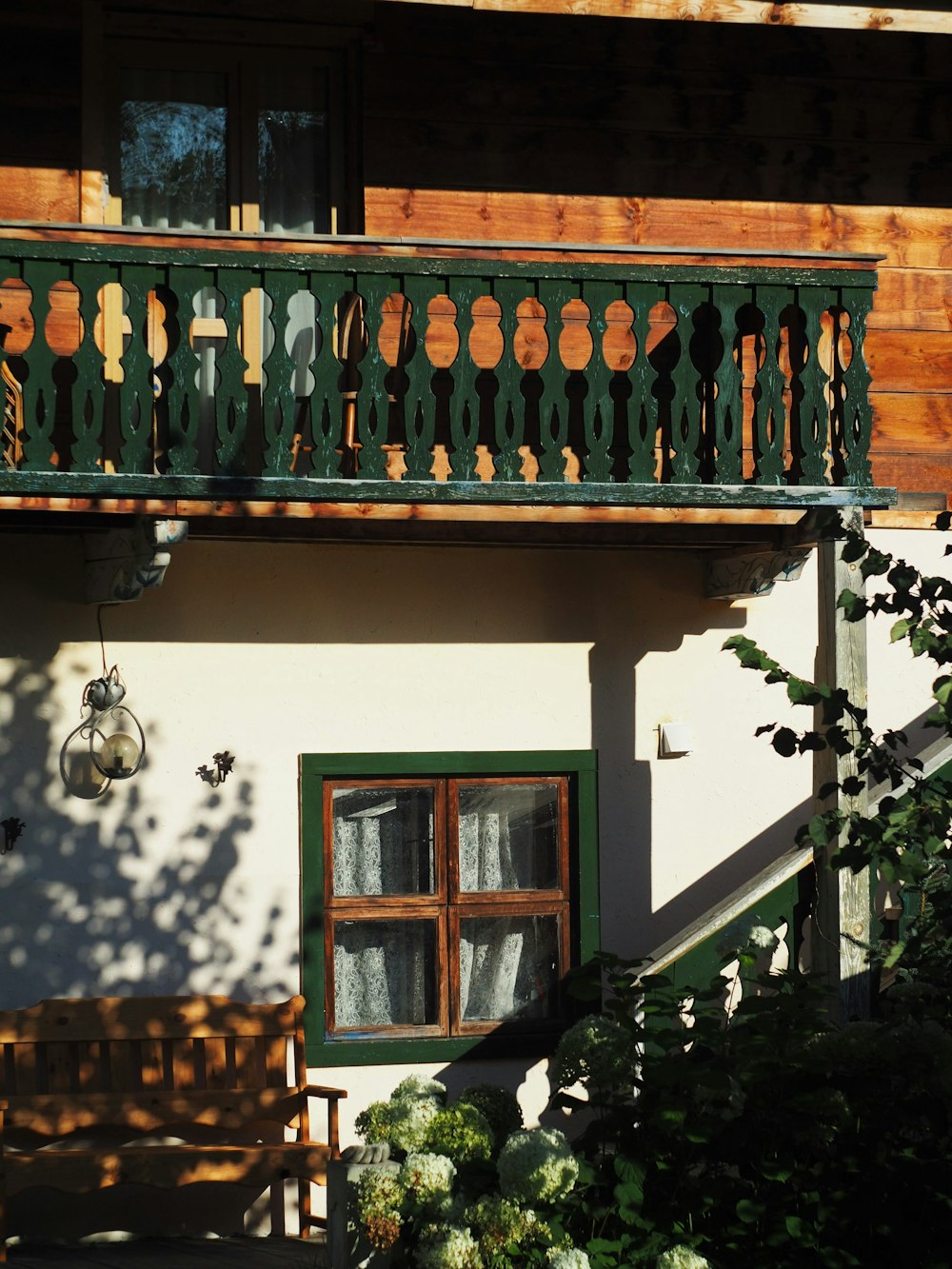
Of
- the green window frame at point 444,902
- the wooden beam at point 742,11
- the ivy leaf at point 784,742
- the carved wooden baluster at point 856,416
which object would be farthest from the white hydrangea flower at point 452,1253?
the wooden beam at point 742,11

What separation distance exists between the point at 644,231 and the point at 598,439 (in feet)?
5.72

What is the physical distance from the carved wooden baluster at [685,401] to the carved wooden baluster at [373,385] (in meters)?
1.34

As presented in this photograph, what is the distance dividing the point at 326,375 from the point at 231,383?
1.39 feet

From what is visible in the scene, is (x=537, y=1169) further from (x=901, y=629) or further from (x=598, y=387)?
(x=598, y=387)

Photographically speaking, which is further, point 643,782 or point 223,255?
point 643,782

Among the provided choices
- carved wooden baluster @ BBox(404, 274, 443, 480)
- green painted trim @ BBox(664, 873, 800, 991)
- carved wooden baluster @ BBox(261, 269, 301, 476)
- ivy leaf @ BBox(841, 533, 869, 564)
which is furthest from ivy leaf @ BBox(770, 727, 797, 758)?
carved wooden baluster @ BBox(261, 269, 301, 476)

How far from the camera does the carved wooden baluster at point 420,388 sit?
27.2 ft

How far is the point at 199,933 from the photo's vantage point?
8.88m

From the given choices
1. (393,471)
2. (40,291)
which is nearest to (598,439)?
(393,471)

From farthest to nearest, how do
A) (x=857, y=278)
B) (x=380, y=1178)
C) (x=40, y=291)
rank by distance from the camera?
1. (x=857, y=278)
2. (x=40, y=291)
3. (x=380, y=1178)

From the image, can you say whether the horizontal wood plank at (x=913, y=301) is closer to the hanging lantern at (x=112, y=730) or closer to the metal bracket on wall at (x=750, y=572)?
the metal bracket on wall at (x=750, y=572)

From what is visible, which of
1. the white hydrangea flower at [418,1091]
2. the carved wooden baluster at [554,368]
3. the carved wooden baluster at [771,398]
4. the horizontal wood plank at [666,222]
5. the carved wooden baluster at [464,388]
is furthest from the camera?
the horizontal wood plank at [666,222]

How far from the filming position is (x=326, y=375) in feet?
27.0

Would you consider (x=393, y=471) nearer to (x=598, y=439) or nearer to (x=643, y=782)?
(x=598, y=439)
